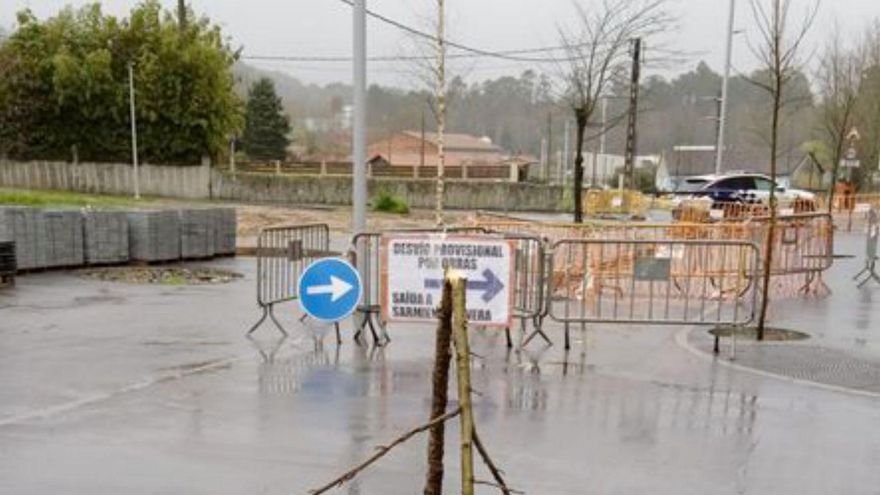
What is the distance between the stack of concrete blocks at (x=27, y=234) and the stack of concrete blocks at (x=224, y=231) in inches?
157

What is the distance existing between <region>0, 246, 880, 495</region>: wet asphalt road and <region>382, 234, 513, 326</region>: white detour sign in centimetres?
48

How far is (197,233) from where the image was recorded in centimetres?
1764

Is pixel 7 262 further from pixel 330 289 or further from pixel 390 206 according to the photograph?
pixel 390 206

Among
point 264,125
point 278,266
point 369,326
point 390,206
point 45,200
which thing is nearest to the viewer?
point 369,326

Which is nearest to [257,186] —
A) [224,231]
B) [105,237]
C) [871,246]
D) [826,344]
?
[224,231]

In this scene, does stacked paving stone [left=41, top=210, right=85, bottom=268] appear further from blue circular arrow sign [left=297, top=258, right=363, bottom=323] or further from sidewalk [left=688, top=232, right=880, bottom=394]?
sidewalk [left=688, top=232, right=880, bottom=394]

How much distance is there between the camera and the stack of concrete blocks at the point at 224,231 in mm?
18359

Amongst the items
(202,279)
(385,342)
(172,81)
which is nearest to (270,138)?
(172,81)

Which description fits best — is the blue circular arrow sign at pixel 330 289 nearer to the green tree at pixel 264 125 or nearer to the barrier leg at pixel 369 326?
the barrier leg at pixel 369 326

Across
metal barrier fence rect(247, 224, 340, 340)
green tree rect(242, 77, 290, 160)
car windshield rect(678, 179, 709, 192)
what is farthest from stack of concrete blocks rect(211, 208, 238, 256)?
green tree rect(242, 77, 290, 160)

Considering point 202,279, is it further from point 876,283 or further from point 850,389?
point 876,283

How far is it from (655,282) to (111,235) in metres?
9.83

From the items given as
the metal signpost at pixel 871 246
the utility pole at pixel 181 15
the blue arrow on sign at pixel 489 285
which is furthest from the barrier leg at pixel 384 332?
the utility pole at pixel 181 15

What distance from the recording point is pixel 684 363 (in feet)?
29.6
